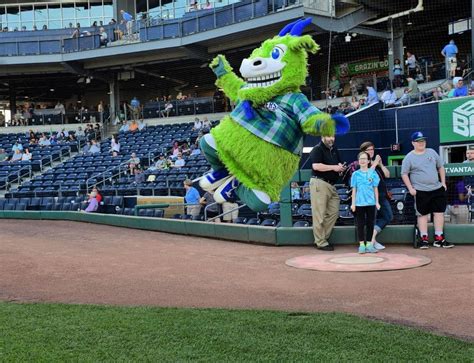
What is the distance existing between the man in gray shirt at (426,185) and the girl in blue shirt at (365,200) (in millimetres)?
579

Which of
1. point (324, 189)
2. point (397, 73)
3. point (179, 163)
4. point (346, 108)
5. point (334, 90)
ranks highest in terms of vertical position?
point (397, 73)

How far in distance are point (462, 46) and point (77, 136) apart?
1773 cm

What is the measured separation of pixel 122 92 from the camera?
35.0m

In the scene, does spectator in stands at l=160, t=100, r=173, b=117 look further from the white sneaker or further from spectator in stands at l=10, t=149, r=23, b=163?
the white sneaker

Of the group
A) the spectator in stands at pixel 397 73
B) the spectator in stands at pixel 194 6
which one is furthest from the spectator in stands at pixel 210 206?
the spectator in stands at pixel 194 6

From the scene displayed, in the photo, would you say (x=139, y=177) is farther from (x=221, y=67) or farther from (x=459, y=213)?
(x=221, y=67)

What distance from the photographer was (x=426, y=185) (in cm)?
802

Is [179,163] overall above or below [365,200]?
above

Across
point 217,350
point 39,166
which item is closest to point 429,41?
point 39,166

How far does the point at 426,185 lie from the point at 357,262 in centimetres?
172

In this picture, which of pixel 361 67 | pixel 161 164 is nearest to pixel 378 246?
pixel 161 164

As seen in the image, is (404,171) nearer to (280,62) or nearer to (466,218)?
(466,218)

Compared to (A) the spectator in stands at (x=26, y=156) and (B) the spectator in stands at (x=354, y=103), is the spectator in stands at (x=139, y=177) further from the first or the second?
(A) the spectator in stands at (x=26, y=156)

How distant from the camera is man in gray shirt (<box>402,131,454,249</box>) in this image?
315 inches
